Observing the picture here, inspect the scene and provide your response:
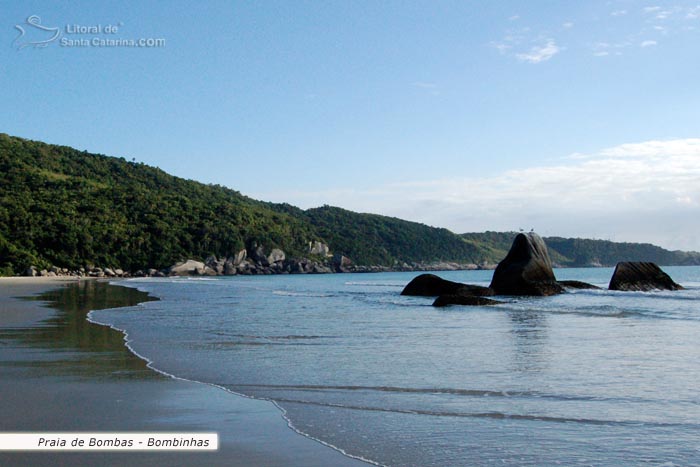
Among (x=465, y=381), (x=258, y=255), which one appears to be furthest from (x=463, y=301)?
(x=258, y=255)

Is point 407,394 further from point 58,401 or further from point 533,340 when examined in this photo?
point 533,340

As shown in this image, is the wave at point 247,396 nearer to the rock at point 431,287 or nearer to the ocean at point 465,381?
the ocean at point 465,381

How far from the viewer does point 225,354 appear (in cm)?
1252

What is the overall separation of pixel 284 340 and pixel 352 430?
327 inches

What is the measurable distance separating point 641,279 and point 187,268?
317 feet

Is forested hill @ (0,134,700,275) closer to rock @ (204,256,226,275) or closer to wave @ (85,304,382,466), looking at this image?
rock @ (204,256,226,275)

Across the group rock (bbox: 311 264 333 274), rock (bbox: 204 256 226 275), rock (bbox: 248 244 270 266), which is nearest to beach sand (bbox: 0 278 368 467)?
rock (bbox: 204 256 226 275)

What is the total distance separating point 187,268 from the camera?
12206 centimetres

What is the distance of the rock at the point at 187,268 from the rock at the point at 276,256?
22850 mm

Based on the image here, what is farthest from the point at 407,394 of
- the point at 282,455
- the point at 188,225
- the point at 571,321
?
the point at 188,225

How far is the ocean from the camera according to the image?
6.06 meters

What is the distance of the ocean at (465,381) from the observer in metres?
6.06
